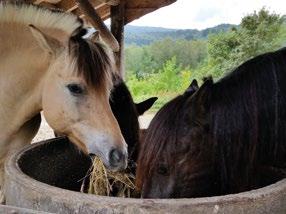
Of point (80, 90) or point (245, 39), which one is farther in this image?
point (245, 39)

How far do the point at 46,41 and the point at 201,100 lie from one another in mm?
1151

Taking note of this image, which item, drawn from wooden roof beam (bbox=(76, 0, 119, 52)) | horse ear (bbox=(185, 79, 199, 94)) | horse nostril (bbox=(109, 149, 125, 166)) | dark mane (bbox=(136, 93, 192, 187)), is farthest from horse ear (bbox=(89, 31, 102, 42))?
wooden roof beam (bbox=(76, 0, 119, 52))

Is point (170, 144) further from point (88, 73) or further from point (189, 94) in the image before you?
point (88, 73)

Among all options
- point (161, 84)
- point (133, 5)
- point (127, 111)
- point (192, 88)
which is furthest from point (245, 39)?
point (192, 88)

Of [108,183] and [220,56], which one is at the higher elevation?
[108,183]

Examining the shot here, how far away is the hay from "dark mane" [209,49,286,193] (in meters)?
0.69

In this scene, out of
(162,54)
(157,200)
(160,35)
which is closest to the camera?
(157,200)

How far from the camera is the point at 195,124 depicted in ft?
5.07

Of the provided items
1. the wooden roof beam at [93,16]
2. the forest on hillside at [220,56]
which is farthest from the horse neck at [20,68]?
the forest on hillside at [220,56]

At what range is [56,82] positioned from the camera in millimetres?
2354

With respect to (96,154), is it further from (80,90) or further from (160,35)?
(160,35)

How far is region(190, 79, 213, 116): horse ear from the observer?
59.9 inches

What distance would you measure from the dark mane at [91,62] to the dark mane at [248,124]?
0.88 metres

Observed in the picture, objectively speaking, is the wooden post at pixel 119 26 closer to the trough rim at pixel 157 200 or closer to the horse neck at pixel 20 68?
the horse neck at pixel 20 68
